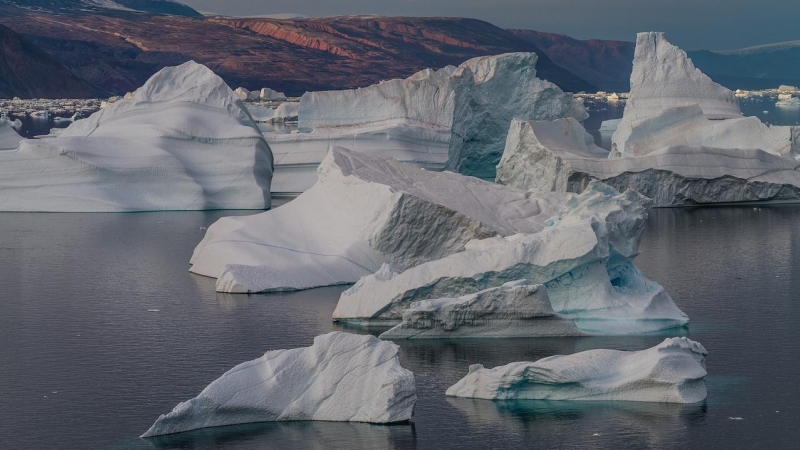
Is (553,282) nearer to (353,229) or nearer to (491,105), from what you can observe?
(353,229)

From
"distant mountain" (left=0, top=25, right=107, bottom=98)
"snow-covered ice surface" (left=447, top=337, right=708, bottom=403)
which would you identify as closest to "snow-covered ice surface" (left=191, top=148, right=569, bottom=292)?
"snow-covered ice surface" (left=447, top=337, right=708, bottom=403)

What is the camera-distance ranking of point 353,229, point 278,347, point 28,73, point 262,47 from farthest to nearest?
1. point 262,47
2. point 28,73
3. point 353,229
4. point 278,347

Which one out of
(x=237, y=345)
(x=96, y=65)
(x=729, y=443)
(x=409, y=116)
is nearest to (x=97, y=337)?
(x=237, y=345)

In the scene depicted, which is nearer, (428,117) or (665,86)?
(428,117)

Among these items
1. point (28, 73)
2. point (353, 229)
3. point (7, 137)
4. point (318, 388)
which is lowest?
point (28, 73)

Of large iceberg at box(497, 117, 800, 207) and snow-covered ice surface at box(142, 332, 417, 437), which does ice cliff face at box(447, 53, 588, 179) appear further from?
snow-covered ice surface at box(142, 332, 417, 437)

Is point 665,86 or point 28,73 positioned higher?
point 665,86

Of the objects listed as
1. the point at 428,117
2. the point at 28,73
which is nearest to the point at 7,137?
the point at 428,117
